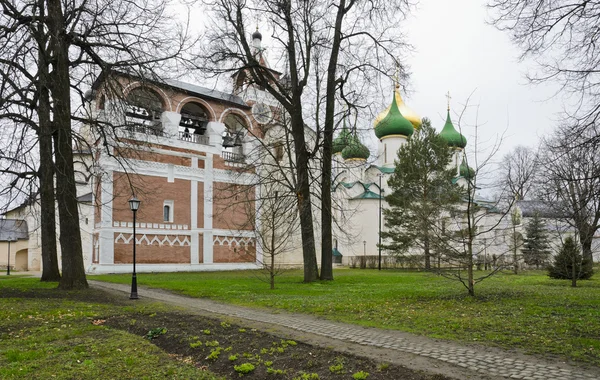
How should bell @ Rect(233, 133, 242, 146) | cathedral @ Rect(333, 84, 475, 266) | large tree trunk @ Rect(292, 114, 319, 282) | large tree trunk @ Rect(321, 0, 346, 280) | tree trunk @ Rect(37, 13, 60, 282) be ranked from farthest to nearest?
cathedral @ Rect(333, 84, 475, 266) < bell @ Rect(233, 133, 242, 146) < large tree trunk @ Rect(321, 0, 346, 280) < large tree trunk @ Rect(292, 114, 319, 282) < tree trunk @ Rect(37, 13, 60, 282)

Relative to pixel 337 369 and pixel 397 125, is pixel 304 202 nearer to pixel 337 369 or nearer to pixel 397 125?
pixel 337 369

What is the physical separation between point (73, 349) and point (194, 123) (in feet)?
88.8

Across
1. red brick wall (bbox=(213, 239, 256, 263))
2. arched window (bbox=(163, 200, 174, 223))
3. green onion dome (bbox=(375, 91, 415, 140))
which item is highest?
green onion dome (bbox=(375, 91, 415, 140))

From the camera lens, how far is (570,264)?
19750 mm

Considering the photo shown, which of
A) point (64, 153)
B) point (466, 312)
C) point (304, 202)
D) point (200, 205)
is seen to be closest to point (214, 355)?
point (466, 312)

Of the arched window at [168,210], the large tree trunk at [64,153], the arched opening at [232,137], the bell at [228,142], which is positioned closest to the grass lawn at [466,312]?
the large tree trunk at [64,153]

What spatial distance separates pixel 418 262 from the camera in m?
12.7

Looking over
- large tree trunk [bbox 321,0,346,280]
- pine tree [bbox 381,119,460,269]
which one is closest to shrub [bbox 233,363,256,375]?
large tree trunk [bbox 321,0,346,280]

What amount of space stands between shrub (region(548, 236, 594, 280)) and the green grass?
1533cm

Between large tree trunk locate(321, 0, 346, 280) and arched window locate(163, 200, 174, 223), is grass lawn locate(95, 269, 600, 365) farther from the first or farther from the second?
arched window locate(163, 200, 174, 223)

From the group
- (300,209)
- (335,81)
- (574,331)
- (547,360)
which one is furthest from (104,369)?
(335,81)

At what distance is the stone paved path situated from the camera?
5.39 metres

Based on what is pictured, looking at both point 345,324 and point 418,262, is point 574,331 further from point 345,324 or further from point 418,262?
point 418,262

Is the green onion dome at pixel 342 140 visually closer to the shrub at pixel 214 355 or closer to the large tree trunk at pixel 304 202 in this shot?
the large tree trunk at pixel 304 202
